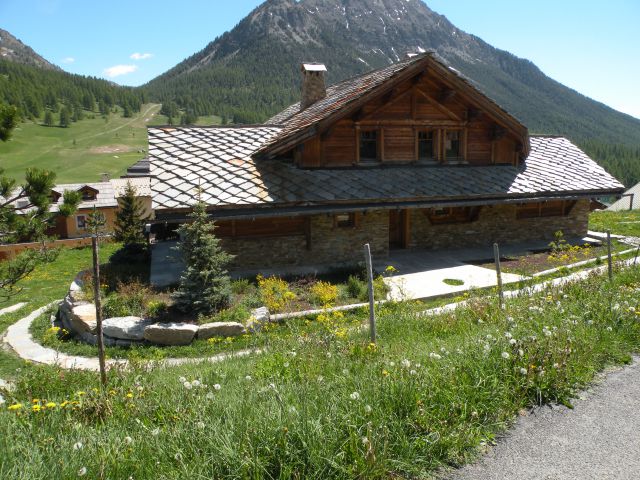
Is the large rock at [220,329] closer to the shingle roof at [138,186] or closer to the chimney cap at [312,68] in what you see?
the chimney cap at [312,68]

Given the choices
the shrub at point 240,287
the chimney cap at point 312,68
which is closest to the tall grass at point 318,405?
the shrub at point 240,287

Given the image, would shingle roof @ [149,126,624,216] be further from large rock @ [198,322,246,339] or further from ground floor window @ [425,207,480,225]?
large rock @ [198,322,246,339]

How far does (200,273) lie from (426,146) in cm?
1090

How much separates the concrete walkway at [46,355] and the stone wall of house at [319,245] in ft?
17.2

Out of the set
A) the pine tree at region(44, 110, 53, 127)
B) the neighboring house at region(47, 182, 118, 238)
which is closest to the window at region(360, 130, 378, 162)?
the neighboring house at region(47, 182, 118, 238)

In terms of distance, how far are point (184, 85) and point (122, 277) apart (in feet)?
A: 580

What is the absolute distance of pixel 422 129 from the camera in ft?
53.3

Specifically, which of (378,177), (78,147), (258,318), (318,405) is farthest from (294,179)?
(78,147)

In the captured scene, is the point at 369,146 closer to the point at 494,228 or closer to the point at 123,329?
the point at 494,228

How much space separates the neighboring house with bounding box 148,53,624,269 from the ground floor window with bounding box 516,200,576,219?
0.05 metres

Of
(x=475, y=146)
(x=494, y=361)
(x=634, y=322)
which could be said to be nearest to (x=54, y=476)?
(x=494, y=361)

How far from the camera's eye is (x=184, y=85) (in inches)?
6737

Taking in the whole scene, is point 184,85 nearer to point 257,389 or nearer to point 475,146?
point 475,146

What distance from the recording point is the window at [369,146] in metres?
15.7
